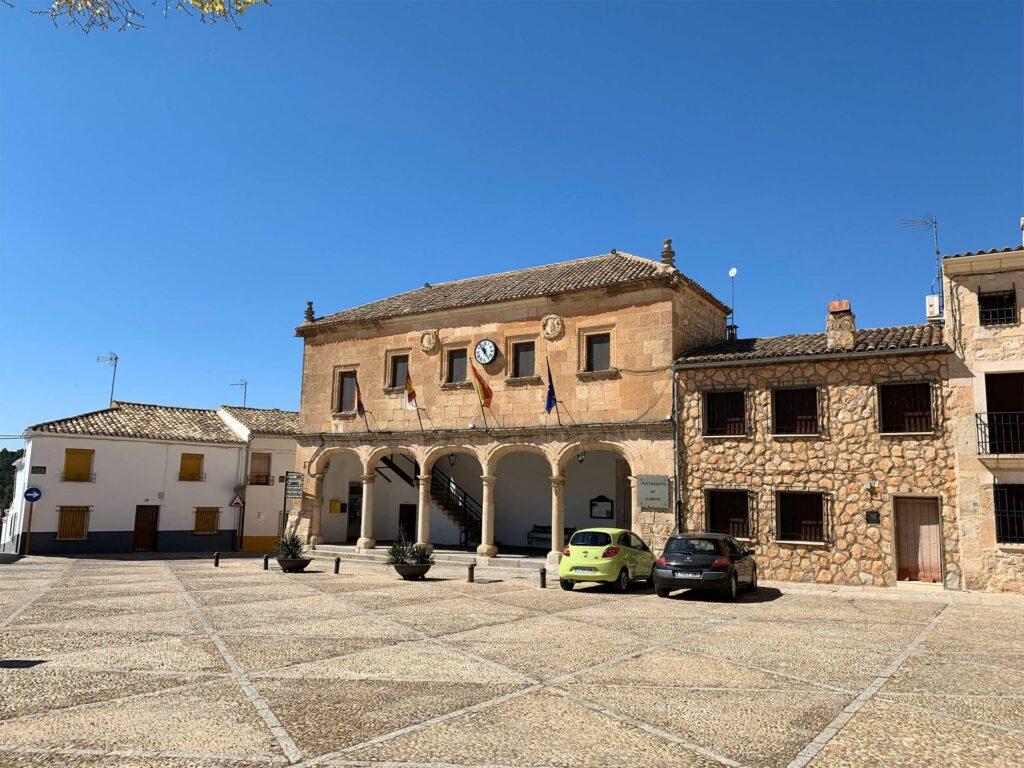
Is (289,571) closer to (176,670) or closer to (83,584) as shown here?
(83,584)

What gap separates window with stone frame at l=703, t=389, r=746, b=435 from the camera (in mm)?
19938

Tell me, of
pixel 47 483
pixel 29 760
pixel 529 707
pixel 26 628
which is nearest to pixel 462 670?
pixel 529 707

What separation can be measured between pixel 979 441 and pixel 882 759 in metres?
14.0

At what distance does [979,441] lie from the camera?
16828 millimetres

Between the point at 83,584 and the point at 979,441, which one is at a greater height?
the point at 979,441

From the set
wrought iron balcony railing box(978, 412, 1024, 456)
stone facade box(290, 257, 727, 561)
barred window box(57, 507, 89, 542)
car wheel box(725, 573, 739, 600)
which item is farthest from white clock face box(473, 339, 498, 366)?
barred window box(57, 507, 89, 542)

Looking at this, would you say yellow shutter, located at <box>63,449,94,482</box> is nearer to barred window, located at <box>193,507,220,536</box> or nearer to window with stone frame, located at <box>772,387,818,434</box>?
barred window, located at <box>193,507,220,536</box>

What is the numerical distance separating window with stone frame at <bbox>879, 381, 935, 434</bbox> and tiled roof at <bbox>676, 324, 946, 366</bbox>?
1.03m

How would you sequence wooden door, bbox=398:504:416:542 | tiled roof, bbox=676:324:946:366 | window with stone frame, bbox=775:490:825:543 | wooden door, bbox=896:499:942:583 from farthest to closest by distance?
wooden door, bbox=398:504:416:542 < window with stone frame, bbox=775:490:825:543 < tiled roof, bbox=676:324:946:366 < wooden door, bbox=896:499:942:583

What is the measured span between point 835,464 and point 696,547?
18.3 feet

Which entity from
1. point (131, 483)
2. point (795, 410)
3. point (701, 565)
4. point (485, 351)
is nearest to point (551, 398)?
point (485, 351)

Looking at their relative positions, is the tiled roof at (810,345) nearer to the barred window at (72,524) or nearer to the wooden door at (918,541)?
the wooden door at (918,541)

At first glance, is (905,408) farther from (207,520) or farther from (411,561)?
(207,520)

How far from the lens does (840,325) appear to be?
766 inches
